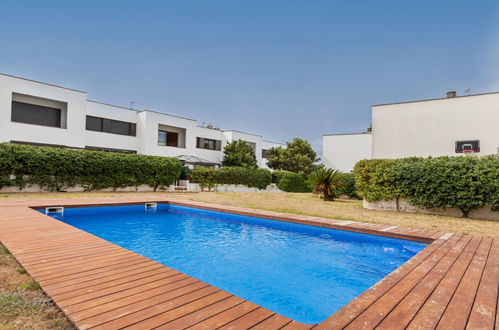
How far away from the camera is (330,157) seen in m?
30.7

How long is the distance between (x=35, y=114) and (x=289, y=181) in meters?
20.6

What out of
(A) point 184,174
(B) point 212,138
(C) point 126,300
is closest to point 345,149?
(B) point 212,138

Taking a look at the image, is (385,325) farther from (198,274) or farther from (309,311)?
(198,274)

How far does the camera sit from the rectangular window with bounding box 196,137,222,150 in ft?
102

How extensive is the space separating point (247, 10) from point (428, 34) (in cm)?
962

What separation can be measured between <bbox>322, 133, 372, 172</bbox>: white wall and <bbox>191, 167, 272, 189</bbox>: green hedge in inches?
318

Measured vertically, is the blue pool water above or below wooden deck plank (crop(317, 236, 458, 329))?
below

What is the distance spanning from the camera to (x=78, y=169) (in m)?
16.2

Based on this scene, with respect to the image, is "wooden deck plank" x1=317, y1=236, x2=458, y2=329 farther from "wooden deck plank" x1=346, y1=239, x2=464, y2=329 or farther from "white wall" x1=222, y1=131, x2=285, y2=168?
"white wall" x1=222, y1=131, x2=285, y2=168

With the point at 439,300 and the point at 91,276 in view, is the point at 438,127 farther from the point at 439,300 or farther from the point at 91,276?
the point at 91,276

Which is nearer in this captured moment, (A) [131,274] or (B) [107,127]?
(A) [131,274]

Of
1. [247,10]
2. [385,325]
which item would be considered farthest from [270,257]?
[247,10]

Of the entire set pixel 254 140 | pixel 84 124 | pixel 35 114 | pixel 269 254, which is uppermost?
pixel 254 140

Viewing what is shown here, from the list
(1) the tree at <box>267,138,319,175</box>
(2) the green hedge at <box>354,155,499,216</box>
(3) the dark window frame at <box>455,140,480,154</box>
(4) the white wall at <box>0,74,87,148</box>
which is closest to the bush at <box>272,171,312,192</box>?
(1) the tree at <box>267,138,319,175</box>
